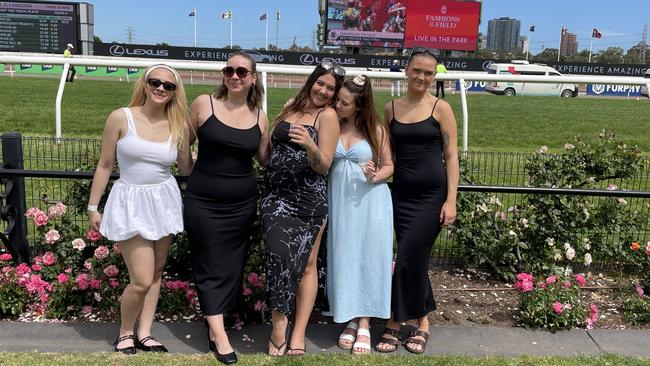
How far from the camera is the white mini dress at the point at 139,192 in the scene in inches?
122

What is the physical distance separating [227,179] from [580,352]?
2.45 meters

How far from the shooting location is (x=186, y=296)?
4.02m

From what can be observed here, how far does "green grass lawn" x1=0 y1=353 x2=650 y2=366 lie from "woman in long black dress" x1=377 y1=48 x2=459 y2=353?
18cm

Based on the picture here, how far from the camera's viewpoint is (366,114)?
10.9ft

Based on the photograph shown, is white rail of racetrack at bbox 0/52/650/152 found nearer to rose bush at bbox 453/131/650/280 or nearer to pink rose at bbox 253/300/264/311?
rose bush at bbox 453/131/650/280

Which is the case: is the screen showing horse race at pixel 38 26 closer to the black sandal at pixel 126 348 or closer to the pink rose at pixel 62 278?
the pink rose at pixel 62 278

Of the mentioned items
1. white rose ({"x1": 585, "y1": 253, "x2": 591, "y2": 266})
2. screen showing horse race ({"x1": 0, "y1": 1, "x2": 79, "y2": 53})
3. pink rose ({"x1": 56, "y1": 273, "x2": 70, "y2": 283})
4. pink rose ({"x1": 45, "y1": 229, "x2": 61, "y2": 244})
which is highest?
screen showing horse race ({"x1": 0, "y1": 1, "x2": 79, "y2": 53})

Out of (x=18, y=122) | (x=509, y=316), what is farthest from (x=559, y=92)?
(x=509, y=316)

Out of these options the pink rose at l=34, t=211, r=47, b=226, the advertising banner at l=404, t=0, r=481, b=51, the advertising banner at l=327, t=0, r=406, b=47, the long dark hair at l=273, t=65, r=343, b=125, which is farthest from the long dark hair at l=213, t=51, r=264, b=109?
the advertising banner at l=404, t=0, r=481, b=51

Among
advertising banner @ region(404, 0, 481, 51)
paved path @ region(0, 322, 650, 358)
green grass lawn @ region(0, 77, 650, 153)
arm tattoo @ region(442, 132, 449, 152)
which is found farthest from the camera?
advertising banner @ region(404, 0, 481, 51)

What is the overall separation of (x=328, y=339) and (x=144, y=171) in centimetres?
160

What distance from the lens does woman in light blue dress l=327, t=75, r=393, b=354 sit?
3355mm

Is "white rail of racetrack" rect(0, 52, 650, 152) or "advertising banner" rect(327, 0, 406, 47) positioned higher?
"advertising banner" rect(327, 0, 406, 47)

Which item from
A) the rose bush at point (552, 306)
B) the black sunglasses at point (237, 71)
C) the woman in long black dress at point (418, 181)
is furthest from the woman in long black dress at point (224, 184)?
the rose bush at point (552, 306)
